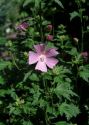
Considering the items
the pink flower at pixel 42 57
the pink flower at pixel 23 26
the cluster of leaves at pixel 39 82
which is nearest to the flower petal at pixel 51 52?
the pink flower at pixel 42 57

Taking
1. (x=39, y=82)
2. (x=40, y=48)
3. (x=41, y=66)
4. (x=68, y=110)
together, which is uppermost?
(x=40, y=48)

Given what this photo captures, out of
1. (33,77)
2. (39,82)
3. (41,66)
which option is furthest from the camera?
(39,82)

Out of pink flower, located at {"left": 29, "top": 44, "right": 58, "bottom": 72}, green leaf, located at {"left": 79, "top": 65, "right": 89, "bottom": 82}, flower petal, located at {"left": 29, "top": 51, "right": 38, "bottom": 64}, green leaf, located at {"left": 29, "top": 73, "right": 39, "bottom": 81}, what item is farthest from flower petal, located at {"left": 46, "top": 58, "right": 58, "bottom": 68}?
green leaf, located at {"left": 79, "top": 65, "right": 89, "bottom": 82}

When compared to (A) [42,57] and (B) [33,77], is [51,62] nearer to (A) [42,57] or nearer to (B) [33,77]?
(A) [42,57]

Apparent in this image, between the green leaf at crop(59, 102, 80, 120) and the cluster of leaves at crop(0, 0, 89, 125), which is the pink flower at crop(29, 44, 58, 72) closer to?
the cluster of leaves at crop(0, 0, 89, 125)

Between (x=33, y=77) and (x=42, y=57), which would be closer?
(x=42, y=57)

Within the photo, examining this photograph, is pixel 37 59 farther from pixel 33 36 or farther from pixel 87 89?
pixel 87 89

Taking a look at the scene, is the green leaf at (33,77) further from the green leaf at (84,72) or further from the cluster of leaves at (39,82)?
the green leaf at (84,72)

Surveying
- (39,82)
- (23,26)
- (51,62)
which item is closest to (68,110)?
(39,82)

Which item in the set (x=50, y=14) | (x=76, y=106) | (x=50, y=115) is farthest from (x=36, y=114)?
(x=50, y=14)
